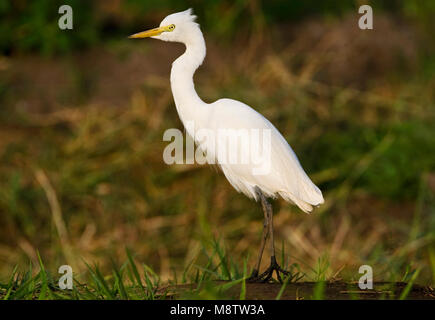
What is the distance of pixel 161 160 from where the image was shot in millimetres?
5410

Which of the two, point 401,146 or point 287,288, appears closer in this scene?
point 287,288

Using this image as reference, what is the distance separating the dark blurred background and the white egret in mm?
1267

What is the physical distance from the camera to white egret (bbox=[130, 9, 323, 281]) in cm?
Result: 300

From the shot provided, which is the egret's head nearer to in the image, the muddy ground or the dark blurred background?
the muddy ground

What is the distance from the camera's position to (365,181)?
5.64m

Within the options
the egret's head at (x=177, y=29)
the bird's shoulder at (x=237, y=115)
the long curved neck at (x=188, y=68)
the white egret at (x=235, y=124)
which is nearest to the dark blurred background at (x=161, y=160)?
the white egret at (x=235, y=124)

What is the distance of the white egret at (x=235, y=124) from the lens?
118 inches

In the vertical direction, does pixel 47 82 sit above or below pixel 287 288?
above

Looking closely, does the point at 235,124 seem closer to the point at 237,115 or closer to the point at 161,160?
the point at 237,115

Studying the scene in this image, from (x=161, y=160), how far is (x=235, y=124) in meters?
2.40

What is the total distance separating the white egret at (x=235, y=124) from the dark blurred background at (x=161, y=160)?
1267 mm

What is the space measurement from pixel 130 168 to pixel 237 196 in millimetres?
876

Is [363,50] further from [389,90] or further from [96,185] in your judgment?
[96,185]

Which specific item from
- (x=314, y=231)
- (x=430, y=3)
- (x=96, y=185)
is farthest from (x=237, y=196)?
(x=430, y=3)
